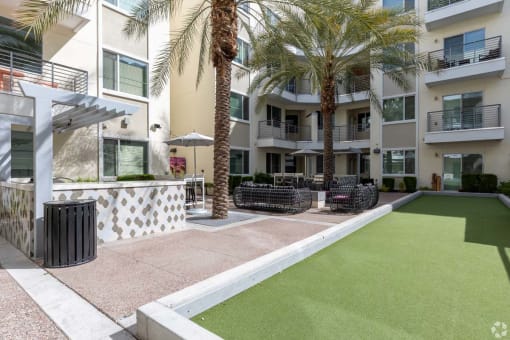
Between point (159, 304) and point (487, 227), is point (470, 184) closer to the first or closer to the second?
point (487, 227)

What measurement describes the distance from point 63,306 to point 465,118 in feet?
74.1

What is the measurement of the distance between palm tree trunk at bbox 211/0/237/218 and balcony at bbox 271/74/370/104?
42.8 feet

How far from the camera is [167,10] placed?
10062 mm

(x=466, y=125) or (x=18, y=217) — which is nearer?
(x=18, y=217)

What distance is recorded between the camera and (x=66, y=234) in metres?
4.81

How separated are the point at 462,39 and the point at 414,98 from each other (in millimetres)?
4480

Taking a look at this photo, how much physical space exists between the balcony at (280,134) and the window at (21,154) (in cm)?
1399

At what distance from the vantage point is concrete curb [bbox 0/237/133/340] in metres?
2.94

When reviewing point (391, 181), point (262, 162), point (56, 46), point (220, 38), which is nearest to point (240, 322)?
point (220, 38)

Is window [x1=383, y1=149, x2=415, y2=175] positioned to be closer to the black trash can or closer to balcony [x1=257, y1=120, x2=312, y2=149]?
balcony [x1=257, y1=120, x2=312, y2=149]

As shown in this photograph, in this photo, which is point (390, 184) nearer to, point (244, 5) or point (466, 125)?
point (466, 125)

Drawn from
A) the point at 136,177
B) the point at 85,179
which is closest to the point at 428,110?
the point at 136,177

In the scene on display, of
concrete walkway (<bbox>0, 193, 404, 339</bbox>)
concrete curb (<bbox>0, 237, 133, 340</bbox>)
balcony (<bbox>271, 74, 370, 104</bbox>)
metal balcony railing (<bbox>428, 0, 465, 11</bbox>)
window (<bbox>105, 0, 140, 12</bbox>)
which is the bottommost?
concrete curb (<bbox>0, 237, 133, 340</bbox>)

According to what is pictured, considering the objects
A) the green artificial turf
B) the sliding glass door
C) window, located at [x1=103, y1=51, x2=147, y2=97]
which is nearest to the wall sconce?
window, located at [x1=103, y1=51, x2=147, y2=97]
